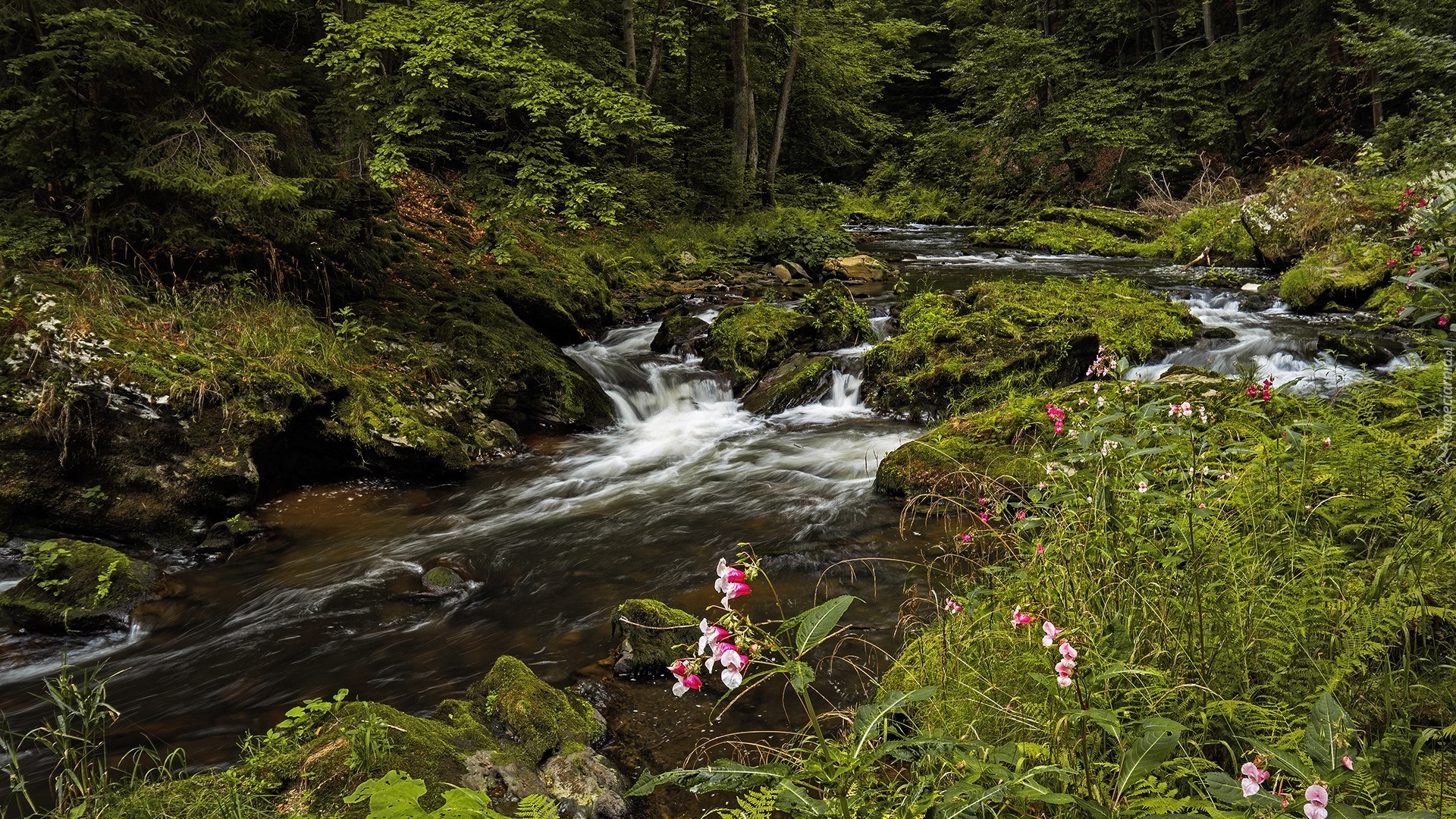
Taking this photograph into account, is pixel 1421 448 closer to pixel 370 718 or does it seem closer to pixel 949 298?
pixel 370 718

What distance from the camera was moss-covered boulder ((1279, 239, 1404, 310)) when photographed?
1045 cm

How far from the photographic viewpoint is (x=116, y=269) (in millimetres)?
7297

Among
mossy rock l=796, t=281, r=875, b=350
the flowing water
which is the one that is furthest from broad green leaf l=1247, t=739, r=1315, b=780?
mossy rock l=796, t=281, r=875, b=350

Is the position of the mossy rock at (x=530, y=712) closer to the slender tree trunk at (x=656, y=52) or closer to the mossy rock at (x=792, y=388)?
the mossy rock at (x=792, y=388)

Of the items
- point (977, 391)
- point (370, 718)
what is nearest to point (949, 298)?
point (977, 391)

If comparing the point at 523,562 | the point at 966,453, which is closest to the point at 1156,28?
the point at 966,453

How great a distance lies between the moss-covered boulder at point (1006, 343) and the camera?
8805 mm

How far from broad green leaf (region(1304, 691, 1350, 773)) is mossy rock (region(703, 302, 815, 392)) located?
8.78 m

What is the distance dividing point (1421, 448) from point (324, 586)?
6606 mm

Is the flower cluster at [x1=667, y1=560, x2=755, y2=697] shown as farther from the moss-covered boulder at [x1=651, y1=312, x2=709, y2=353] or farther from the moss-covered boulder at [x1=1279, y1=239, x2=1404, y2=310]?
the moss-covered boulder at [x1=1279, y1=239, x2=1404, y2=310]

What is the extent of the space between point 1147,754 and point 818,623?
2.54 ft

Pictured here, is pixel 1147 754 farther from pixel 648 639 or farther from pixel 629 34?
pixel 629 34

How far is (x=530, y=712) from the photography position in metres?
3.57

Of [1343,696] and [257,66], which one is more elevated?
[257,66]
